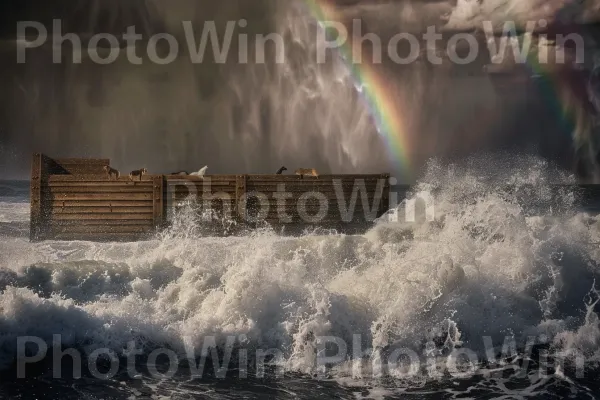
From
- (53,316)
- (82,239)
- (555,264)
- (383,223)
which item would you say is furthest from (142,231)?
(555,264)

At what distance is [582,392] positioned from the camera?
9.39 m

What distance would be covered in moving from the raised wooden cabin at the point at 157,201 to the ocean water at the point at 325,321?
8197 mm

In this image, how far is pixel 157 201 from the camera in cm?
2488

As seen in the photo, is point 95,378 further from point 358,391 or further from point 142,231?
point 142,231

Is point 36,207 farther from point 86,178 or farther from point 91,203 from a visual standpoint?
point 86,178

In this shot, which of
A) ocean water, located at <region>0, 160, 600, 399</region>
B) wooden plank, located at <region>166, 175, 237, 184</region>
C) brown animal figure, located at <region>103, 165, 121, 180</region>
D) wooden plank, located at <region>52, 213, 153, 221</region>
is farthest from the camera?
brown animal figure, located at <region>103, 165, 121, 180</region>

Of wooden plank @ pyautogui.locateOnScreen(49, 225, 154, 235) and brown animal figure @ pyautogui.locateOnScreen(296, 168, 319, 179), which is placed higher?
brown animal figure @ pyautogui.locateOnScreen(296, 168, 319, 179)

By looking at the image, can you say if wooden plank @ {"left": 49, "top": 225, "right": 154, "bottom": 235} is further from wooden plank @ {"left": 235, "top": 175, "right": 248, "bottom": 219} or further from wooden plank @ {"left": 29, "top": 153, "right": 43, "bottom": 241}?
wooden plank @ {"left": 235, "top": 175, "right": 248, "bottom": 219}

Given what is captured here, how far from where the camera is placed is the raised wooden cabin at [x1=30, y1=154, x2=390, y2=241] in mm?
24734

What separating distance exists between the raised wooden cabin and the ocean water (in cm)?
820

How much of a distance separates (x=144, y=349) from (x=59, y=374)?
153 centimetres

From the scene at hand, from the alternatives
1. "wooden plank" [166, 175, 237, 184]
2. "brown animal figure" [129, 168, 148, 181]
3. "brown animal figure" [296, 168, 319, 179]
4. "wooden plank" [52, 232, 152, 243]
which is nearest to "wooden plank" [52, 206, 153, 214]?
"wooden plank" [52, 232, 152, 243]

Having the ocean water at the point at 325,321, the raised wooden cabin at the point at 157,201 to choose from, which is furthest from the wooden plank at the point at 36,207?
the ocean water at the point at 325,321

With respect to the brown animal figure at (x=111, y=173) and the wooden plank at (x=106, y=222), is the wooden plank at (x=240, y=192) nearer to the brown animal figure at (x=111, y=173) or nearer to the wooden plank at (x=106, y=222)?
the wooden plank at (x=106, y=222)
